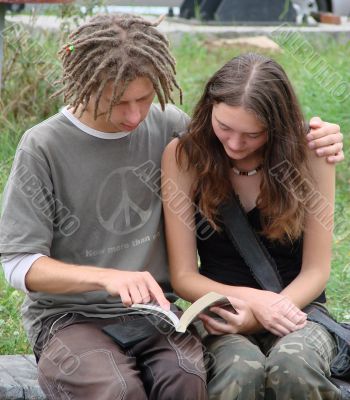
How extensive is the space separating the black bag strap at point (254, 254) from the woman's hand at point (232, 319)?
153mm

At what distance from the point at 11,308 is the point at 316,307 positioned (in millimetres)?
1559

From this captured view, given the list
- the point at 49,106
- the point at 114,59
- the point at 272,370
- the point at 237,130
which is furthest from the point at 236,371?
the point at 49,106

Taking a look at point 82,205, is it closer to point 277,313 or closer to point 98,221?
point 98,221

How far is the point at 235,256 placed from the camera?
340 cm

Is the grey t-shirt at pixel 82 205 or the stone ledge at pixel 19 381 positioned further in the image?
the stone ledge at pixel 19 381

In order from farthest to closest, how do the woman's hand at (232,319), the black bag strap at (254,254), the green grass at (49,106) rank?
the green grass at (49,106) < the black bag strap at (254,254) < the woman's hand at (232,319)

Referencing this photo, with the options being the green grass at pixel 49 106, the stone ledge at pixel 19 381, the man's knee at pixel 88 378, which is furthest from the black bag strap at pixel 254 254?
the green grass at pixel 49 106

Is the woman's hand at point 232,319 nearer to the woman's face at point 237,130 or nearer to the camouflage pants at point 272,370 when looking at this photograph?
the camouflage pants at point 272,370

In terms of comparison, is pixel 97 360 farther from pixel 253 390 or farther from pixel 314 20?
pixel 314 20

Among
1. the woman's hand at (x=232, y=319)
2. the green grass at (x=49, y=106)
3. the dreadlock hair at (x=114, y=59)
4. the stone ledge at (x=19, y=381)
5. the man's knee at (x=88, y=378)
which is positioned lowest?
the green grass at (x=49, y=106)

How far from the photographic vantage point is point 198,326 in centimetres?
330

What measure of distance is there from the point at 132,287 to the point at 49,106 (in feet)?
11.6

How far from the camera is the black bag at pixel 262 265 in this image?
Answer: 3.25 meters

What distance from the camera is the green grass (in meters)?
4.40
